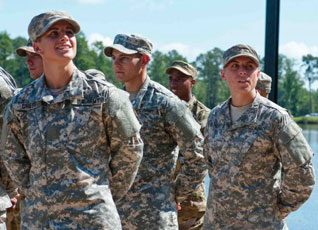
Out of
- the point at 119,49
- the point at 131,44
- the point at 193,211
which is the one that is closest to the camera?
the point at 119,49

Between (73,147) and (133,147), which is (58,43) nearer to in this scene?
(73,147)

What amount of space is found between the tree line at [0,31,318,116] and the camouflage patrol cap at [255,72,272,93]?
10.4 m

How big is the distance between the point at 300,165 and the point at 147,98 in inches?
52.0

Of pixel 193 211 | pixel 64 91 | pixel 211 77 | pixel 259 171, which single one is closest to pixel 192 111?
pixel 193 211

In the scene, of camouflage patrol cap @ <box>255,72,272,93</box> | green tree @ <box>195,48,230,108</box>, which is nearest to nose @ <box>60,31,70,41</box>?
camouflage patrol cap @ <box>255,72,272,93</box>

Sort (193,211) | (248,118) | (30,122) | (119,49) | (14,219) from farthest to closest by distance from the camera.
Answer: (193,211) < (14,219) < (119,49) < (248,118) < (30,122)

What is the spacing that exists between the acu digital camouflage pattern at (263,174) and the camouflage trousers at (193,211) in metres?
2.78

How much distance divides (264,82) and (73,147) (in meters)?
2.55

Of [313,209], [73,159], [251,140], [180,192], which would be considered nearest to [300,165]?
[251,140]

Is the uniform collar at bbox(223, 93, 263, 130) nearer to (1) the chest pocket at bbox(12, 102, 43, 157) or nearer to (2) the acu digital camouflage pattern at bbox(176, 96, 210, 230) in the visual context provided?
(1) the chest pocket at bbox(12, 102, 43, 157)

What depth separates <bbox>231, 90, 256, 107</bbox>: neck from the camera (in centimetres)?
448

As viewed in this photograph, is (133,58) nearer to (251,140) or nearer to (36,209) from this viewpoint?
(251,140)

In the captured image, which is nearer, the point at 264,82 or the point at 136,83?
the point at 136,83

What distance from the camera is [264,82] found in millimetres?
5688
